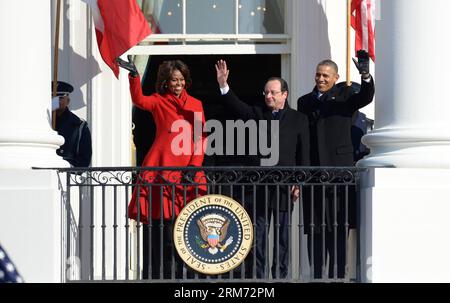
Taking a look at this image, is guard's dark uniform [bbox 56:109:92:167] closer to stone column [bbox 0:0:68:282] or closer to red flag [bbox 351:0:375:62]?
stone column [bbox 0:0:68:282]

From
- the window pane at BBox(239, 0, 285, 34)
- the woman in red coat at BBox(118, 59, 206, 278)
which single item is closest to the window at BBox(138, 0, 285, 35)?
the window pane at BBox(239, 0, 285, 34)

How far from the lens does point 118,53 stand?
47.6 feet

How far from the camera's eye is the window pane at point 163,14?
623 inches

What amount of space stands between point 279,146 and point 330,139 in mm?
494

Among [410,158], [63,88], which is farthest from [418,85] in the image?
[63,88]

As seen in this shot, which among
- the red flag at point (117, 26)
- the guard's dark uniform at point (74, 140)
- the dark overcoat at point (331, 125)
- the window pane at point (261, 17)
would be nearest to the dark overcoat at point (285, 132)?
the dark overcoat at point (331, 125)


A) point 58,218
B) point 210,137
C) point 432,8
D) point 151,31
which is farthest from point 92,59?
point 432,8

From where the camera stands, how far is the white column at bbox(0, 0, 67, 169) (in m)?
12.7

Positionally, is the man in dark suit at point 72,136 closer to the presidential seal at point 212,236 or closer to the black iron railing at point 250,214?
the black iron railing at point 250,214

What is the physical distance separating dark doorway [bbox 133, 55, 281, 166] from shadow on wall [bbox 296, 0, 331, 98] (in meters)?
0.74

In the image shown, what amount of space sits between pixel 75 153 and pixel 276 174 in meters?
2.41

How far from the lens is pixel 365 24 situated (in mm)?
15102

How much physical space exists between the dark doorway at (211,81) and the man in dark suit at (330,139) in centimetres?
164

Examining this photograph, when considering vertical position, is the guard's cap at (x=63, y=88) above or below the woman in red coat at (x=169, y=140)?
above
